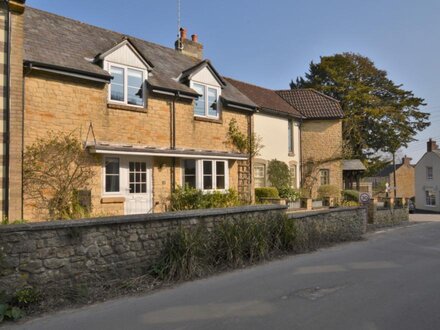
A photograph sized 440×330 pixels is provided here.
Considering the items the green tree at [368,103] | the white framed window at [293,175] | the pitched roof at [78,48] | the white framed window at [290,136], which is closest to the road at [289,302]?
the pitched roof at [78,48]

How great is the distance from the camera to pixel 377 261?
9.73 m

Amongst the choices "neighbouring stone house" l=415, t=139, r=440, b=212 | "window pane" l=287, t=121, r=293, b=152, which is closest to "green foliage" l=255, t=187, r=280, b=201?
"window pane" l=287, t=121, r=293, b=152

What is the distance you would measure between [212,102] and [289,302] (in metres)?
13.0

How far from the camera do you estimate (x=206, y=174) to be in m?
17.0

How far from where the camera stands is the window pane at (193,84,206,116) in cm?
1738

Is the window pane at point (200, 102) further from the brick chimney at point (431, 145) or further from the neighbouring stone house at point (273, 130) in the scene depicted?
the brick chimney at point (431, 145)

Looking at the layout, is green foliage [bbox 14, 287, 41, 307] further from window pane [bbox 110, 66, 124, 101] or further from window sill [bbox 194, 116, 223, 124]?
window sill [bbox 194, 116, 223, 124]

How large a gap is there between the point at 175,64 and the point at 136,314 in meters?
14.6

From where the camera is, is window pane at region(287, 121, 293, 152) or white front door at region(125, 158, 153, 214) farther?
window pane at region(287, 121, 293, 152)

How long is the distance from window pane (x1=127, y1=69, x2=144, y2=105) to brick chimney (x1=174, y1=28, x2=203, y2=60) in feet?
22.8

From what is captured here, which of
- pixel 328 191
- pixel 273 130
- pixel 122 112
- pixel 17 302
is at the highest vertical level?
pixel 273 130

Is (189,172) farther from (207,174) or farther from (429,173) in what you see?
(429,173)

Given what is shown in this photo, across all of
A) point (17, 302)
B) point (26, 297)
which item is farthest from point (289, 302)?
point (17, 302)

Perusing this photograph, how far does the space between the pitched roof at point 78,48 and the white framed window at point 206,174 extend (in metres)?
3.03
